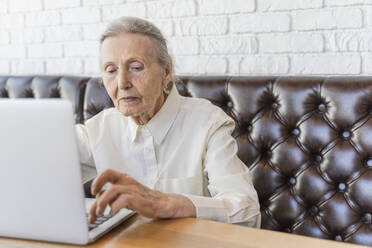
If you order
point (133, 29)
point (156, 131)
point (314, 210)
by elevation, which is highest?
point (133, 29)

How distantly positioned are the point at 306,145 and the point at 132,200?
670 millimetres

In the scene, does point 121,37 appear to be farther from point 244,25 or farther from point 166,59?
point 244,25

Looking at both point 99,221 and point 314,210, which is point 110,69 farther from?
point 314,210

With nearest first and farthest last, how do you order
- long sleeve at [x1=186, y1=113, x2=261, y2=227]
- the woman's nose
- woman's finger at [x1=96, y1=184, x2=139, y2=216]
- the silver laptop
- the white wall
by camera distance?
the silver laptop < woman's finger at [x1=96, y1=184, x2=139, y2=216] < long sleeve at [x1=186, y1=113, x2=261, y2=227] < the woman's nose < the white wall

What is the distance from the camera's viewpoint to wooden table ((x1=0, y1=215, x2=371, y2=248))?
769 millimetres

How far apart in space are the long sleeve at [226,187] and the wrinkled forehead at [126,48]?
0.92 feet

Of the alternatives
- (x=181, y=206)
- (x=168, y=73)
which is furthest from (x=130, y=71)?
(x=181, y=206)

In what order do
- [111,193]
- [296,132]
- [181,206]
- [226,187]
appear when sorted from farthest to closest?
1. [296,132]
2. [226,187]
3. [181,206]
4. [111,193]

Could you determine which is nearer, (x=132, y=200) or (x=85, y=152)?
(x=132, y=200)

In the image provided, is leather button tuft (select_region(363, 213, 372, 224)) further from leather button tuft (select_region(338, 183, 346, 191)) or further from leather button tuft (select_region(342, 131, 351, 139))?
leather button tuft (select_region(342, 131, 351, 139))

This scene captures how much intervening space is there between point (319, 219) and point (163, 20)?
94 centimetres

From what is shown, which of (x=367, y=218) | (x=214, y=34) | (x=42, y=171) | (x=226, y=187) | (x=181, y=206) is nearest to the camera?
(x=42, y=171)

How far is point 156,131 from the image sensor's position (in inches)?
51.4

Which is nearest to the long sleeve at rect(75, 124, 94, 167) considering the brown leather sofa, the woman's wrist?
the brown leather sofa
